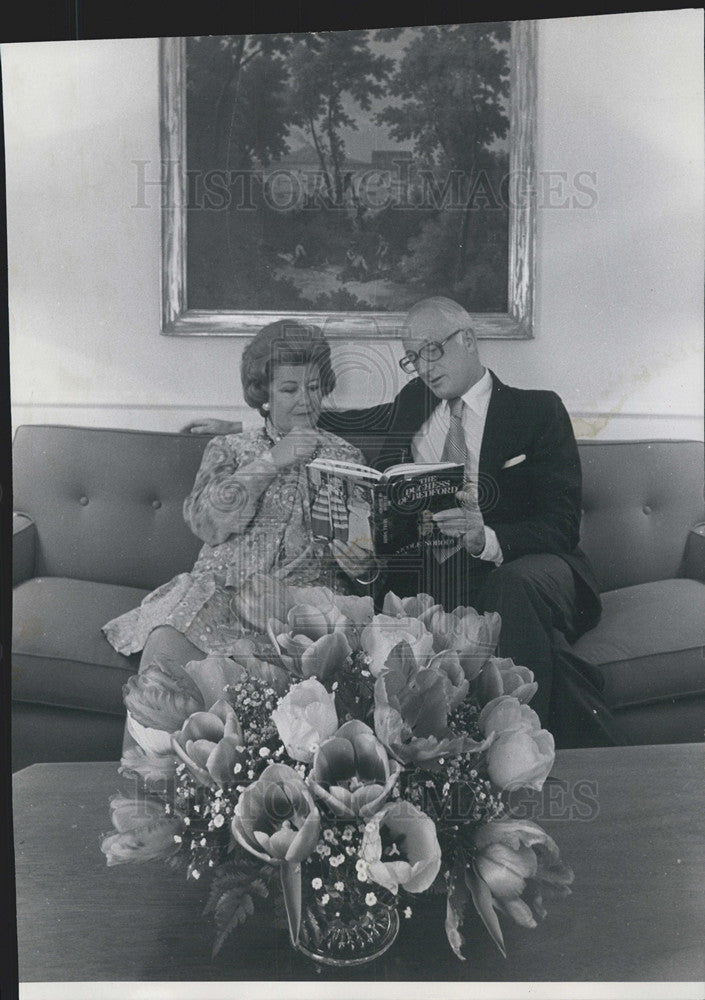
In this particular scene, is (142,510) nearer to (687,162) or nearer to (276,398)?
(276,398)

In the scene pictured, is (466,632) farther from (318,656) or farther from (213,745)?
(213,745)

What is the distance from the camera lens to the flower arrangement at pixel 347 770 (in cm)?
201

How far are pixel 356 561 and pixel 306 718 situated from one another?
0.34 metres

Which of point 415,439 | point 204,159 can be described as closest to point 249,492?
point 415,439

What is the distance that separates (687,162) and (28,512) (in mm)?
1584

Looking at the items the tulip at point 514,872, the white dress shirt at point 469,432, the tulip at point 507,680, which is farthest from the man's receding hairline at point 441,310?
the tulip at point 514,872

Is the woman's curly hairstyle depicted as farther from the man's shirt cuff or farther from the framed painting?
the man's shirt cuff

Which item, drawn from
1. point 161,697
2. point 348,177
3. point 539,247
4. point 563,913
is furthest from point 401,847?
point 348,177

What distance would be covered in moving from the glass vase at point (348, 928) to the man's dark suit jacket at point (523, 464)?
74 cm

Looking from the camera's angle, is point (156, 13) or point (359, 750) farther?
point (156, 13)

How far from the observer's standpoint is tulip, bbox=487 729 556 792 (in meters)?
2.03

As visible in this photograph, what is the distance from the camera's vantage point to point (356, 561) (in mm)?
2053

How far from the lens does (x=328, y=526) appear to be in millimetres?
2061

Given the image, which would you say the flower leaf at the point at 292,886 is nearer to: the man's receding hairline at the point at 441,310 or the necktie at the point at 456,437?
the necktie at the point at 456,437
